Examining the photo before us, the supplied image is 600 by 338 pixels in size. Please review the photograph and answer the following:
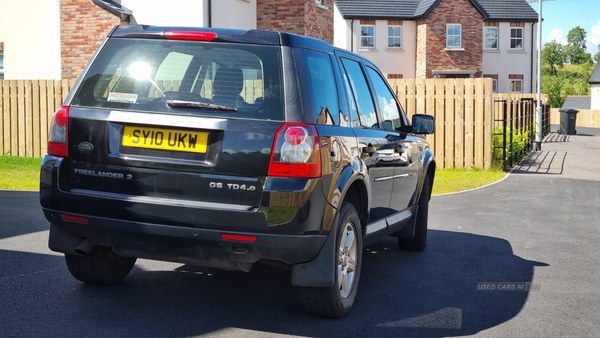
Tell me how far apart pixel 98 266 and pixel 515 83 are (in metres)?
46.1

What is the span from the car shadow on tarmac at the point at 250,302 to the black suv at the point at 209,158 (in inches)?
13.6

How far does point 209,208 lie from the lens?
489cm

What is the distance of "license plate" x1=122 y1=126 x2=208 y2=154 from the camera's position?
4.97 m

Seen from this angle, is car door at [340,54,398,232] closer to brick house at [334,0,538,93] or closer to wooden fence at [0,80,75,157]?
wooden fence at [0,80,75,157]

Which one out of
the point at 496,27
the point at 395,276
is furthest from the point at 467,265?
the point at 496,27

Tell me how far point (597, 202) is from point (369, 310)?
842 centimetres

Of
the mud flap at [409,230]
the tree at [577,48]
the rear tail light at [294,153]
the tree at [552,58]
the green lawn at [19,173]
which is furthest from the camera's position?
the tree at [577,48]

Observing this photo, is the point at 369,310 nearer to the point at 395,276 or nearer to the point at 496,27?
the point at 395,276

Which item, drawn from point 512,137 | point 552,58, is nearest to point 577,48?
point 552,58

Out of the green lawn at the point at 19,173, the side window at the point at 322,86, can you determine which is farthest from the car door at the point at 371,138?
the green lawn at the point at 19,173

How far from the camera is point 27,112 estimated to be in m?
18.6

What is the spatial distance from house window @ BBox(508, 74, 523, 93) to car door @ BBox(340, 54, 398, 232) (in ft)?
145

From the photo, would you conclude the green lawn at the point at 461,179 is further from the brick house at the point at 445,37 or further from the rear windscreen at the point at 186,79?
the brick house at the point at 445,37

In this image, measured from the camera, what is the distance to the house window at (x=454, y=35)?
46.6m
